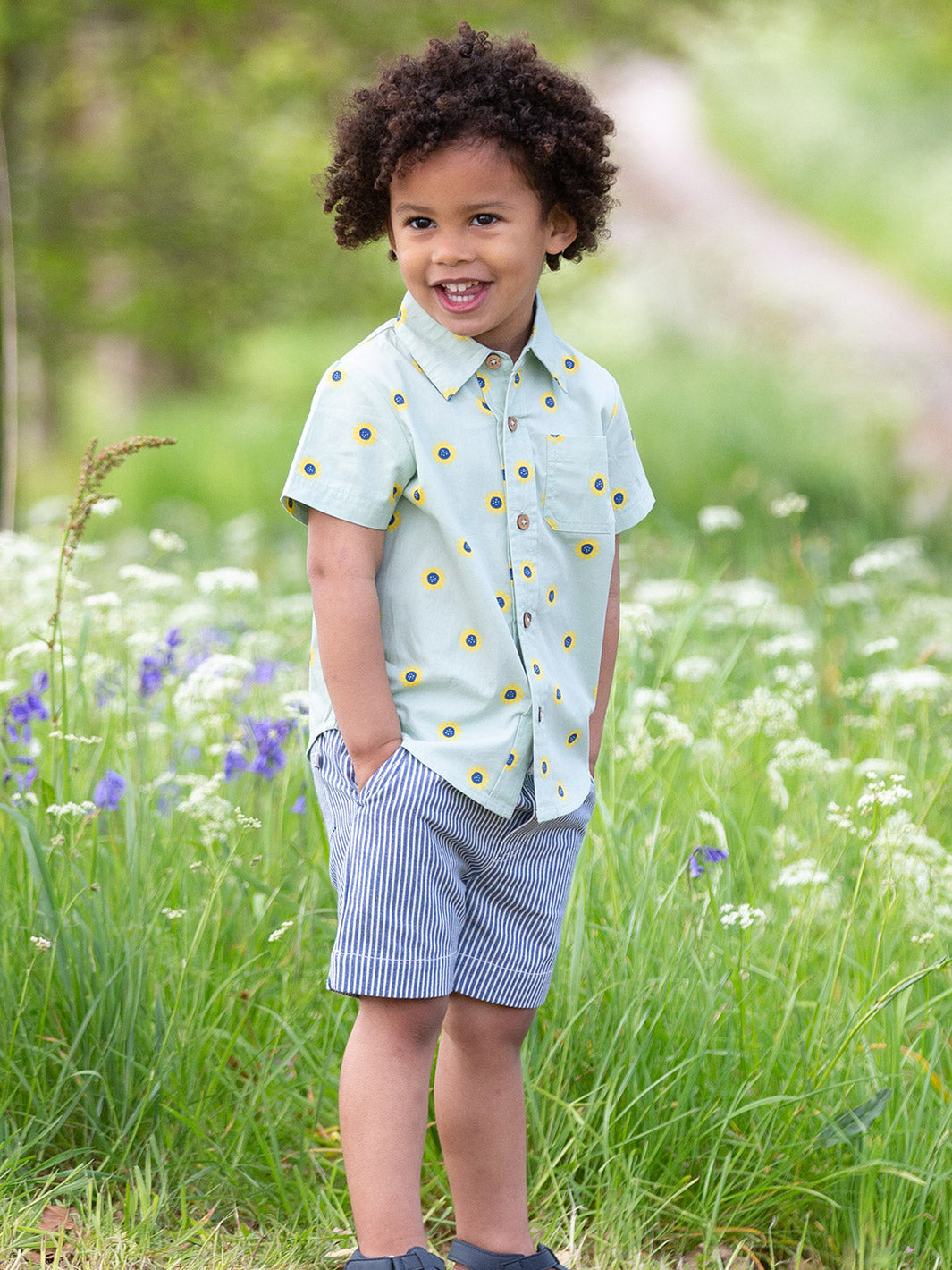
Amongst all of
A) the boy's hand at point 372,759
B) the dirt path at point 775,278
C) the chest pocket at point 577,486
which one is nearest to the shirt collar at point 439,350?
the chest pocket at point 577,486

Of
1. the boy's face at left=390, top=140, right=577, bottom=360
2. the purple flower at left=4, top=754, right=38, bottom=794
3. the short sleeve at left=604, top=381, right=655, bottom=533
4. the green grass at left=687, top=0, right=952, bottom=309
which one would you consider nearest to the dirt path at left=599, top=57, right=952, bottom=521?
the green grass at left=687, top=0, right=952, bottom=309

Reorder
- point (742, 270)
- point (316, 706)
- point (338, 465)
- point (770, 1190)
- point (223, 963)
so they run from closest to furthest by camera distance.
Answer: point (338, 465) < point (316, 706) < point (770, 1190) < point (223, 963) < point (742, 270)

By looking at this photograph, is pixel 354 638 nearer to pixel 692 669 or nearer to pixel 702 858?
pixel 702 858

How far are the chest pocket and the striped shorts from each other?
0.36m

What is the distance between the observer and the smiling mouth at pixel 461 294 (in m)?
1.75

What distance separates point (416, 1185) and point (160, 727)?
4.53ft

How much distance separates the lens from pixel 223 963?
2.32 metres

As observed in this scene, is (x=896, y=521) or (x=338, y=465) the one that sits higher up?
(x=896, y=521)

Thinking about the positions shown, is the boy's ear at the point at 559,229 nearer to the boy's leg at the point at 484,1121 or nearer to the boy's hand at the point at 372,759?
the boy's hand at the point at 372,759

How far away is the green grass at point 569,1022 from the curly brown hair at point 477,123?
944 millimetres

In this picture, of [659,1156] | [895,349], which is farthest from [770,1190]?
[895,349]

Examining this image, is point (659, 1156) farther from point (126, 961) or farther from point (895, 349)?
point (895, 349)

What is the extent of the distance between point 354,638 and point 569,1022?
80 centimetres

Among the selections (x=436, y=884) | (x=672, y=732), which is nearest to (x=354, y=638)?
(x=436, y=884)
